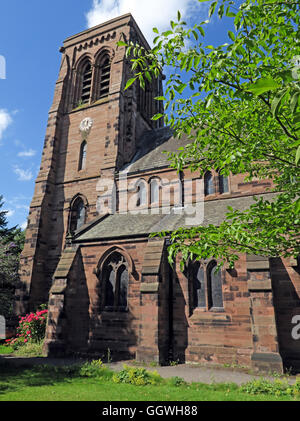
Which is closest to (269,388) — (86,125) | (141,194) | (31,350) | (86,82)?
(31,350)

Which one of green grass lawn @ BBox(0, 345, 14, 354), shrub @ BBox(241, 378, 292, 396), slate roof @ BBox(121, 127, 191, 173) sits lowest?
green grass lawn @ BBox(0, 345, 14, 354)

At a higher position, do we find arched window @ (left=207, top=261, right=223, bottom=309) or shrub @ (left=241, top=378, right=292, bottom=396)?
arched window @ (left=207, top=261, right=223, bottom=309)

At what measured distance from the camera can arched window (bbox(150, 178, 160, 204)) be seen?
1855cm

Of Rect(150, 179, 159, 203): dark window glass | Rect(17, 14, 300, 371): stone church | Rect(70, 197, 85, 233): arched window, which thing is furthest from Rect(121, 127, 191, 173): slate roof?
Rect(70, 197, 85, 233): arched window

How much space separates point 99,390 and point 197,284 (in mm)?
6344

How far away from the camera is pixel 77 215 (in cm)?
2127

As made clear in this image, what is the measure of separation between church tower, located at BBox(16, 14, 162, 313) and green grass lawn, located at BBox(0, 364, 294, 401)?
10.7m

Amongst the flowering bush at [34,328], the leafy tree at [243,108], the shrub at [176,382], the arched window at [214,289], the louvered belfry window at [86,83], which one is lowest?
the shrub at [176,382]

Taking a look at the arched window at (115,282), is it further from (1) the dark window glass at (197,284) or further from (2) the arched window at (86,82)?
(2) the arched window at (86,82)

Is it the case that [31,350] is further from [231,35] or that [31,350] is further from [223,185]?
[231,35]

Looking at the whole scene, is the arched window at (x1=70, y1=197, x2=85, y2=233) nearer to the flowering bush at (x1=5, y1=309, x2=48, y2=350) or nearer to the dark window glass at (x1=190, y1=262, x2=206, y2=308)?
the flowering bush at (x1=5, y1=309, x2=48, y2=350)

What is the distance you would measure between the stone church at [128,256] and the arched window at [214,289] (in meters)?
0.04

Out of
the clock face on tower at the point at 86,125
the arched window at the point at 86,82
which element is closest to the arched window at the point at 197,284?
the clock face on tower at the point at 86,125

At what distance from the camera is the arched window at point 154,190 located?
18.5m
